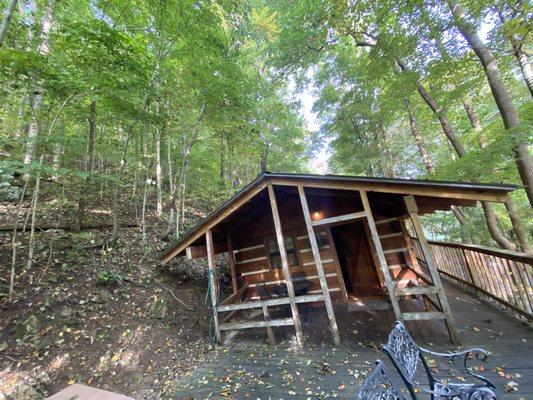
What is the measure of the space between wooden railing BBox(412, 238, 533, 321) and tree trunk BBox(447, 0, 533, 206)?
1.79m

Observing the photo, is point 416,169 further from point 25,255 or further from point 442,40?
point 25,255

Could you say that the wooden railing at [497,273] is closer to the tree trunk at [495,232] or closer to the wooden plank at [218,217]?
the tree trunk at [495,232]

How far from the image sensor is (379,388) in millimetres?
1738

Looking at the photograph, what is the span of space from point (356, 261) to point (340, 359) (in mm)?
4398

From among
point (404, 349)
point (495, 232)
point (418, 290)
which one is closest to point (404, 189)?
point (418, 290)

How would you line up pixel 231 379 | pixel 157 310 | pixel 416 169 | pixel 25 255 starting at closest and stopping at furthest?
1. pixel 231 379
2. pixel 25 255
3. pixel 157 310
4. pixel 416 169

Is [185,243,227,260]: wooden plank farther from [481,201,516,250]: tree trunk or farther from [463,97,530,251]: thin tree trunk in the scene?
[481,201,516,250]: tree trunk

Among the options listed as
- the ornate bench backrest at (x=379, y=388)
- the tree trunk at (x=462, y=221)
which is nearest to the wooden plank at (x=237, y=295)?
the ornate bench backrest at (x=379, y=388)

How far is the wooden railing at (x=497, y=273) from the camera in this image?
163 inches

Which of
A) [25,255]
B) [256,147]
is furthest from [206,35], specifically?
[25,255]

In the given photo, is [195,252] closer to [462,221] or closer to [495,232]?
[495,232]

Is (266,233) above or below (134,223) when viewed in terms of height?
below

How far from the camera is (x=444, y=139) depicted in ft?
49.6

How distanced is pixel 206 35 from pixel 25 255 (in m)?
7.56
